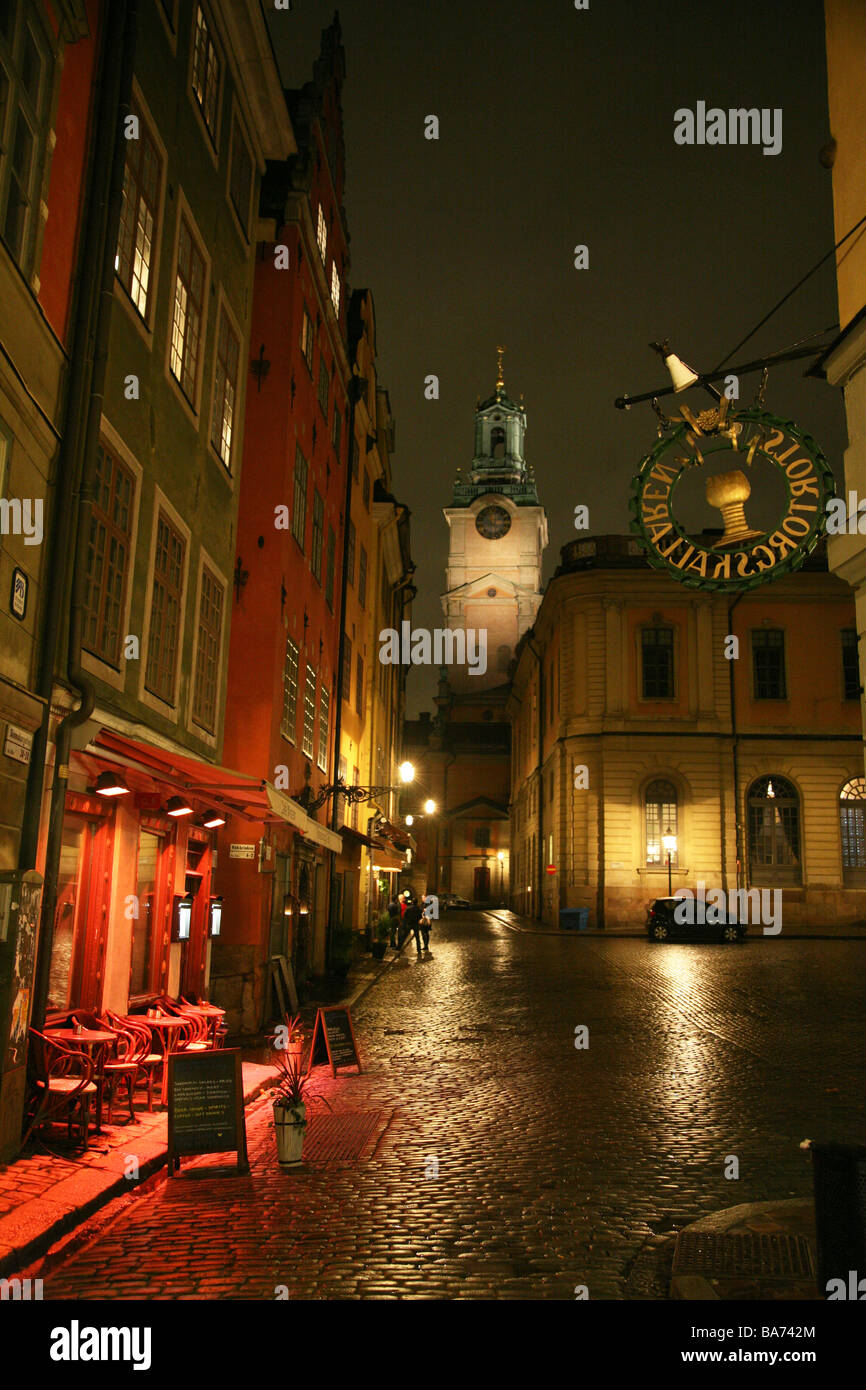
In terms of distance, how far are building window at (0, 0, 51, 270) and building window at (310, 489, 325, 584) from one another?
13.3 meters

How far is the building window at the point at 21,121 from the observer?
25.8 feet

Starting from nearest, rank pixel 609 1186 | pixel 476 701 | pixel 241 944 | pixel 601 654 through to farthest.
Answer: pixel 609 1186 < pixel 241 944 < pixel 601 654 < pixel 476 701

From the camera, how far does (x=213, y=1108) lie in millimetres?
8281

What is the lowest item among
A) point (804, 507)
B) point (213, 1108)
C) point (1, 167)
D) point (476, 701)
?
point (213, 1108)

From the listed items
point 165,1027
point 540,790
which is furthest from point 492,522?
point 165,1027

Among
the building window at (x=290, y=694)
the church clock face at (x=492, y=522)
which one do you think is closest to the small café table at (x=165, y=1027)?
the building window at (x=290, y=694)

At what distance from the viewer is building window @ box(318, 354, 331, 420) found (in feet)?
74.8

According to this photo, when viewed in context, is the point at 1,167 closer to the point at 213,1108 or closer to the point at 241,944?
the point at 213,1108

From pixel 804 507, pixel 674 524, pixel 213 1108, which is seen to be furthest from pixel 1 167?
pixel 213 1108

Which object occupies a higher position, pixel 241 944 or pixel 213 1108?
pixel 241 944

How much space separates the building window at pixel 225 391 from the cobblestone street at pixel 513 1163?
844 cm

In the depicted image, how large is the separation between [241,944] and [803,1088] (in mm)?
8207

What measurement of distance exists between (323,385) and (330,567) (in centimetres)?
389
